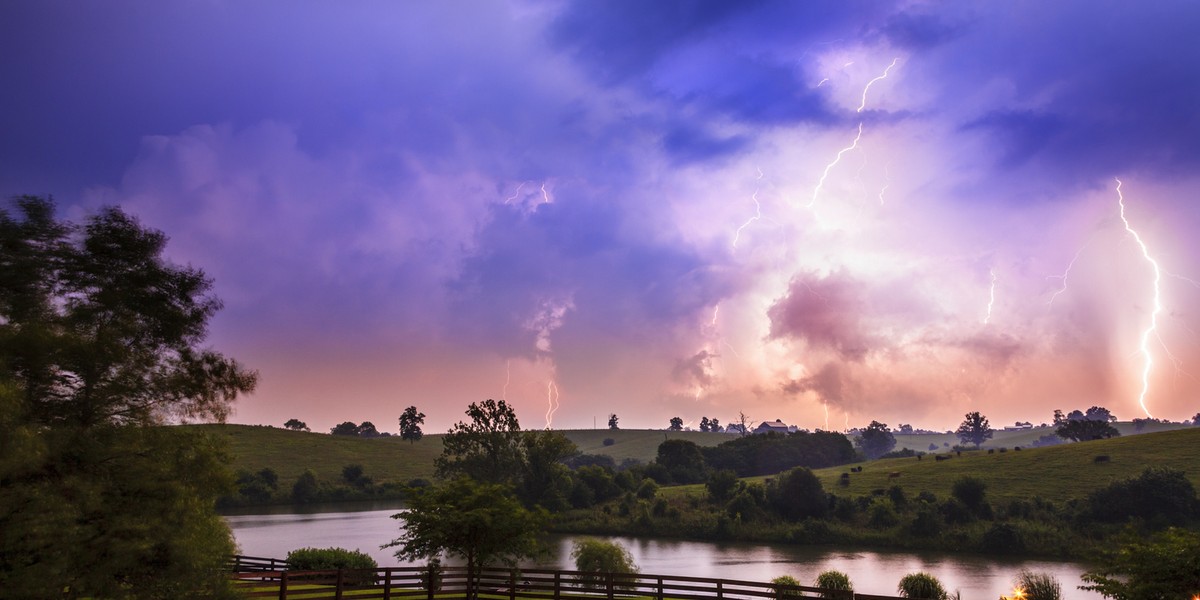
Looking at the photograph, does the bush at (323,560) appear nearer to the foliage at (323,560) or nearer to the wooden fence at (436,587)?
the foliage at (323,560)

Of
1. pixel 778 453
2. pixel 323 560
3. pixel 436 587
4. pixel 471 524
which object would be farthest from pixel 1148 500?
pixel 778 453

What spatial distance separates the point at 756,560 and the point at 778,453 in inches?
3065

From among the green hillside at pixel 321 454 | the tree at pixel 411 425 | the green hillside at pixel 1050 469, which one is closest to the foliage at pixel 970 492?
the green hillside at pixel 1050 469

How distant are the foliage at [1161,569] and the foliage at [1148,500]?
53631 mm

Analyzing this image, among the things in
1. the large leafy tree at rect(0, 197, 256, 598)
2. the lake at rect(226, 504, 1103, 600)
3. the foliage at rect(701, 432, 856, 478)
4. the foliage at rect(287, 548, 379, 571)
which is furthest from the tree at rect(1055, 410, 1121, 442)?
the large leafy tree at rect(0, 197, 256, 598)

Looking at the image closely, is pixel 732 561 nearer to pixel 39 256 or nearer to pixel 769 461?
pixel 39 256

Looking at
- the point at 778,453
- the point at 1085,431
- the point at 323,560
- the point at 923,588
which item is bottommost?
the point at 923,588

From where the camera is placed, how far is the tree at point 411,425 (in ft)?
630

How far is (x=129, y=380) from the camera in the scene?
19.7m

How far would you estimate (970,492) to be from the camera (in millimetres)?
71500

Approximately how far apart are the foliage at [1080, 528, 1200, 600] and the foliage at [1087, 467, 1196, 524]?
176 feet

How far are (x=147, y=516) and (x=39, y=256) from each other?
7996 millimetres

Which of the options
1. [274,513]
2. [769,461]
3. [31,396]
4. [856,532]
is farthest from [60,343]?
[769,461]

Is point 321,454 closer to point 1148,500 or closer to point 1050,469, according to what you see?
point 1050,469
